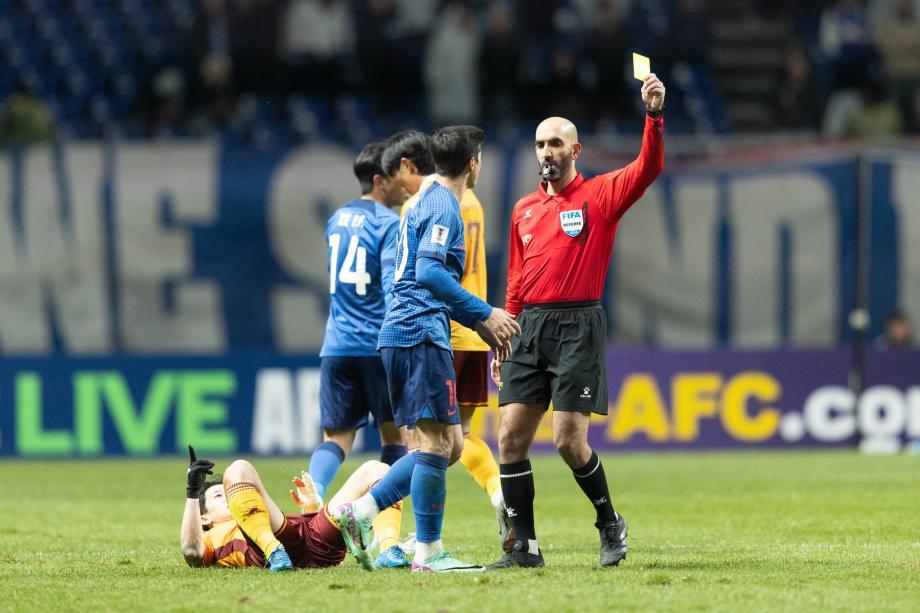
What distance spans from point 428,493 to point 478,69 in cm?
1336

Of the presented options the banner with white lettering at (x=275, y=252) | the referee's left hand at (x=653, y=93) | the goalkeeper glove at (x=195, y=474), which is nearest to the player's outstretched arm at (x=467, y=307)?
the referee's left hand at (x=653, y=93)

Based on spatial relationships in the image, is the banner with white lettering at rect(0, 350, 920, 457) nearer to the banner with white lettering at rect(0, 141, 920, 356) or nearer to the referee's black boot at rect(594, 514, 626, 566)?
the banner with white lettering at rect(0, 141, 920, 356)

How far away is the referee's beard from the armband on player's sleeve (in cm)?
100

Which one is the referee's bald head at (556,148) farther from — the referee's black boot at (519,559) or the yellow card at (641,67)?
the referee's black boot at (519,559)

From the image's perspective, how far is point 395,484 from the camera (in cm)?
731

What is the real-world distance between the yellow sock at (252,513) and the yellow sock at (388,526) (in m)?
0.68

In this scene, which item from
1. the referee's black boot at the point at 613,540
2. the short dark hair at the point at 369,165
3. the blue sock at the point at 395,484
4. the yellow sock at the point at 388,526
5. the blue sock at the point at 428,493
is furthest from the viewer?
the short dark hair at the point at 369,165

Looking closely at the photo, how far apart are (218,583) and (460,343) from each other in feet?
7.84

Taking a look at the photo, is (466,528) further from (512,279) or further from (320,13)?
(320,13)

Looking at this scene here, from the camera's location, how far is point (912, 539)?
8.70 m

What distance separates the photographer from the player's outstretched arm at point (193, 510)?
23.7ft

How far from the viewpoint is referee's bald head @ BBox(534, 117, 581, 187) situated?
759cm

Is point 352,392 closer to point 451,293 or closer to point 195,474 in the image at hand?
point 195,474

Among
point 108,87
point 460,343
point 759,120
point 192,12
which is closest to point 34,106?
point 108,87
